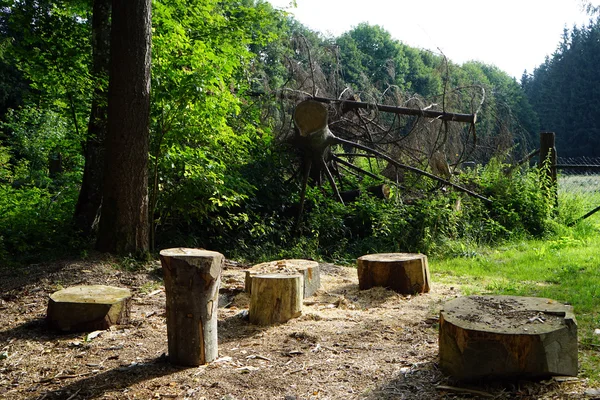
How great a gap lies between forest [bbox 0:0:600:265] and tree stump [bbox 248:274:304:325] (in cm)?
280

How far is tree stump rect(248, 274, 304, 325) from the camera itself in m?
5.29

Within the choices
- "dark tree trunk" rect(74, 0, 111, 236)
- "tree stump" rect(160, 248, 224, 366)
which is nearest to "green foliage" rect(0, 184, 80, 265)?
"dark tree trunk" rect(74, 0, 111, 236)

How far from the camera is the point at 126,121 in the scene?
728 cm

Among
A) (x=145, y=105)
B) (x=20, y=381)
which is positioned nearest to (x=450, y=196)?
(x=145, y=105)

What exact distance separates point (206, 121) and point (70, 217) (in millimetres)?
3041

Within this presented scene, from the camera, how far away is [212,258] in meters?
4.05

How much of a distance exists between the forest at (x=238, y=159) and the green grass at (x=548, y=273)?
67 centimetres

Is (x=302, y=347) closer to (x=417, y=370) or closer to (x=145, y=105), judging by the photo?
(x=417, y=370)

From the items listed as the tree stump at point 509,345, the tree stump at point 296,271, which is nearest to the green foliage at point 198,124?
the tree stump at point 296,271

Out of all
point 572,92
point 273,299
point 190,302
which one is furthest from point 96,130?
point 572,92

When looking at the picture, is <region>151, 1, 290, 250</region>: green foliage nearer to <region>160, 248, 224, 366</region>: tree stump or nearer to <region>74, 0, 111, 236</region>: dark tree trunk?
<region>74, 0, 111, 236</region>: dark tree trunk

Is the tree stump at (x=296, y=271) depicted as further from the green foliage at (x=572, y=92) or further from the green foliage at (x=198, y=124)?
the green foliage at (x=572, y=92)

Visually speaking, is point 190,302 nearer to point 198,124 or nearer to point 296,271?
point 296,271

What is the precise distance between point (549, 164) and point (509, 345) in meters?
9.67
